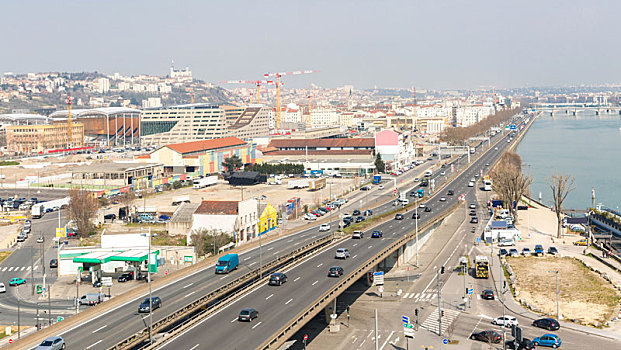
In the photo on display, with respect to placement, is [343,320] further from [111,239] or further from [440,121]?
[440,121]

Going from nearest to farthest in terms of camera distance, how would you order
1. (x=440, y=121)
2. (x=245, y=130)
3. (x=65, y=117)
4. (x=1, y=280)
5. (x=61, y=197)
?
(x=1, y=280), (x=61, y=197), (x=245, y=130), (x=65, y=117), (x=440, y=121)

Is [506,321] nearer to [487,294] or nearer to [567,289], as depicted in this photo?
[487,294]

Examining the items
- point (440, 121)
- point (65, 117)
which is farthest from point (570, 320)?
point (440, 121)

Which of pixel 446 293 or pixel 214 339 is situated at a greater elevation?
pixel 214 339

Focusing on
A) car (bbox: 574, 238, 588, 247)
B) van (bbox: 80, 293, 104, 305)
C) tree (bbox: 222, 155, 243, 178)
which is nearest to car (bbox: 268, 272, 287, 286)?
van (bbox: 80, 293, 104, 305)

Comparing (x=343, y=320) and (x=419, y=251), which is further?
(x=419, y=251)

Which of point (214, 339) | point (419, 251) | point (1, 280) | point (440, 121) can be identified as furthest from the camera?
point (440, 121)

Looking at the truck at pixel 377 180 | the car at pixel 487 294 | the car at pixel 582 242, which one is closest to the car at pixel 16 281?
the car at pixel 487 294
